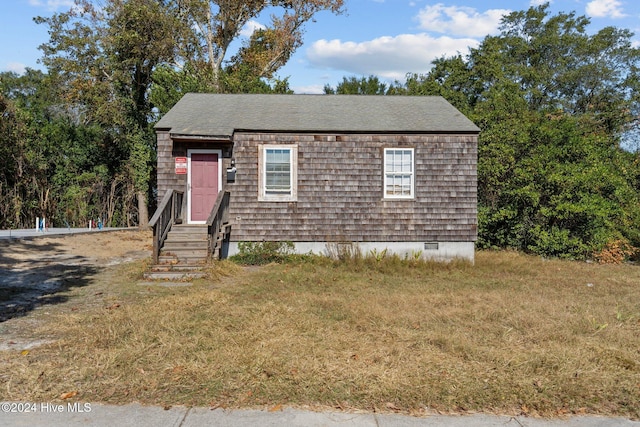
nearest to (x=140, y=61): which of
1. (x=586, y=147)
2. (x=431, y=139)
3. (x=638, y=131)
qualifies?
(x=431, y=139)

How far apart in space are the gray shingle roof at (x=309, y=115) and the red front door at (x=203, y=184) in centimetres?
94

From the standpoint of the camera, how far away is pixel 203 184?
13.1 meters

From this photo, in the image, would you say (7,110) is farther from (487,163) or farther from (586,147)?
(586,147)

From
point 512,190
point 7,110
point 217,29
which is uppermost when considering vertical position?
point 217,29

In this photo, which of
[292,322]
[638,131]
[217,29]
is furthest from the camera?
[638,131]

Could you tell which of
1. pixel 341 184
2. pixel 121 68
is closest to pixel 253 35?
pixel 121 68

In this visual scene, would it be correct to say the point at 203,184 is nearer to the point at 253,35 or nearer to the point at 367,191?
the point at 367,191

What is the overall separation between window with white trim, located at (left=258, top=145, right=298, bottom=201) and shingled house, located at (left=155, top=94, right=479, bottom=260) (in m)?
0.03

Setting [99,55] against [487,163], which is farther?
[99,55]

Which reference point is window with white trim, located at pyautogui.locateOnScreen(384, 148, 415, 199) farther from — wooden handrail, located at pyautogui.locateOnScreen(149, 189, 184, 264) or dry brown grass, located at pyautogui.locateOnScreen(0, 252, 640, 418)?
wooden handrail, located at pyautogui.locateOnScreen(149, 189, 184, 264)

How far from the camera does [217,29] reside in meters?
27.3

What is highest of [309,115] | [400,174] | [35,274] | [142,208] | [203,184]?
[309,115]

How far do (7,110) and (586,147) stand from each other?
2183 cm

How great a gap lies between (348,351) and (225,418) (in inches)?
73.4
